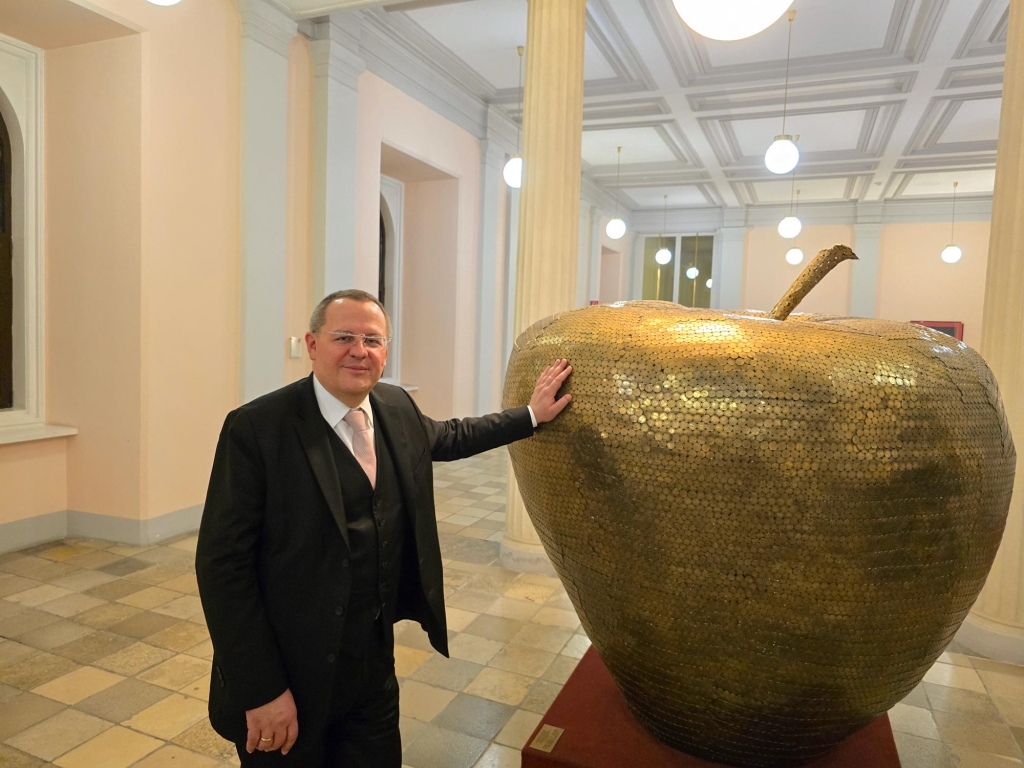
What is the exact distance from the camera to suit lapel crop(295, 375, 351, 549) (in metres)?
1.40

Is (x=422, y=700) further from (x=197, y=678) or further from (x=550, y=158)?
(x=550, y=158)

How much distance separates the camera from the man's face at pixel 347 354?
1482 mm

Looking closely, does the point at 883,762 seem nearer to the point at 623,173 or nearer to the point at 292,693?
the point at 292,693

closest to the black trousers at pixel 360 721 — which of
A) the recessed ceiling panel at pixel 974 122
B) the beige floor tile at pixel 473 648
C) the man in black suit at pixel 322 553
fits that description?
the man in black suit at pixel 322 553

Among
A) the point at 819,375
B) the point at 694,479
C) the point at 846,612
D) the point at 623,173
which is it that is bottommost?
the point at 846,612

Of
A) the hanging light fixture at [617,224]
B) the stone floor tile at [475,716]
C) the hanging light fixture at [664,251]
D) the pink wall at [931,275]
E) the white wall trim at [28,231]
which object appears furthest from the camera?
the hanging light fixture at [664,251]

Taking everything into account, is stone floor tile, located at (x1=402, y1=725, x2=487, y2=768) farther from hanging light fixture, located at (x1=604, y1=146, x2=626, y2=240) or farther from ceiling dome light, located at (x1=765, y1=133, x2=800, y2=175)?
hanging light fixture, located at (x1=604, y1=146, x2=626, y2=240)

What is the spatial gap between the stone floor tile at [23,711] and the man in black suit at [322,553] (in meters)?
1.43

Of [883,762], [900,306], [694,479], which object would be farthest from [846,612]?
[900,306]

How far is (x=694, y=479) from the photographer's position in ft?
4.51

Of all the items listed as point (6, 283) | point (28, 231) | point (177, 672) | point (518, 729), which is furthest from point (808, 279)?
point (6, 283)

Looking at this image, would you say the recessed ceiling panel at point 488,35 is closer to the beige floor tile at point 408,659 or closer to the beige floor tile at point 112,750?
the beige floor tile at point 408,659

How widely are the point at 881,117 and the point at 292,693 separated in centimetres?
1000

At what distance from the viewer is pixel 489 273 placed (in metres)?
8.94
